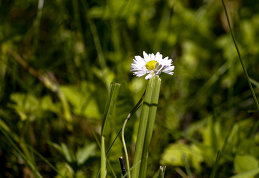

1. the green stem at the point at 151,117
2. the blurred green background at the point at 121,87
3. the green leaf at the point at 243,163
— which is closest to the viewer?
the green stem at the point at 151,117

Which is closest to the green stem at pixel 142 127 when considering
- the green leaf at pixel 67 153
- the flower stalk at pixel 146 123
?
the flower stalk at pixel 146 123

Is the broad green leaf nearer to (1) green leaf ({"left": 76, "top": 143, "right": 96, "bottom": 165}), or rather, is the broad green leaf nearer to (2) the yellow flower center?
(1) green leaf ({"left": 76, "top": 143, "right": 96, "bottom": 165})

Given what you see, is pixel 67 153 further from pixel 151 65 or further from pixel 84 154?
pixel 151 65

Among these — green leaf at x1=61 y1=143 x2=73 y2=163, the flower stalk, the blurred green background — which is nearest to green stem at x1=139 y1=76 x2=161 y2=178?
the flower stalk

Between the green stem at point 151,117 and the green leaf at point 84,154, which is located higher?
the green leaf at point 84,154

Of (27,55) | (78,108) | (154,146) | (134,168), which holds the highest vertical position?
(27,55)

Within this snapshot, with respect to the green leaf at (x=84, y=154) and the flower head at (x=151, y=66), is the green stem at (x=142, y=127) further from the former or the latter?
the green leaf at (x=84, y=154)

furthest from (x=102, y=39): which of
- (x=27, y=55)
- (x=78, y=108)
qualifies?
(x=78, y=108)

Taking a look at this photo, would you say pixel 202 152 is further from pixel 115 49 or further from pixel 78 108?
pixel 115 49

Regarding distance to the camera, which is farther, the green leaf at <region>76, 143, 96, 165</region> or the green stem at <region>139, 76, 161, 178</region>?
the green leaf at <region>76, 143, 96, 165</region>
